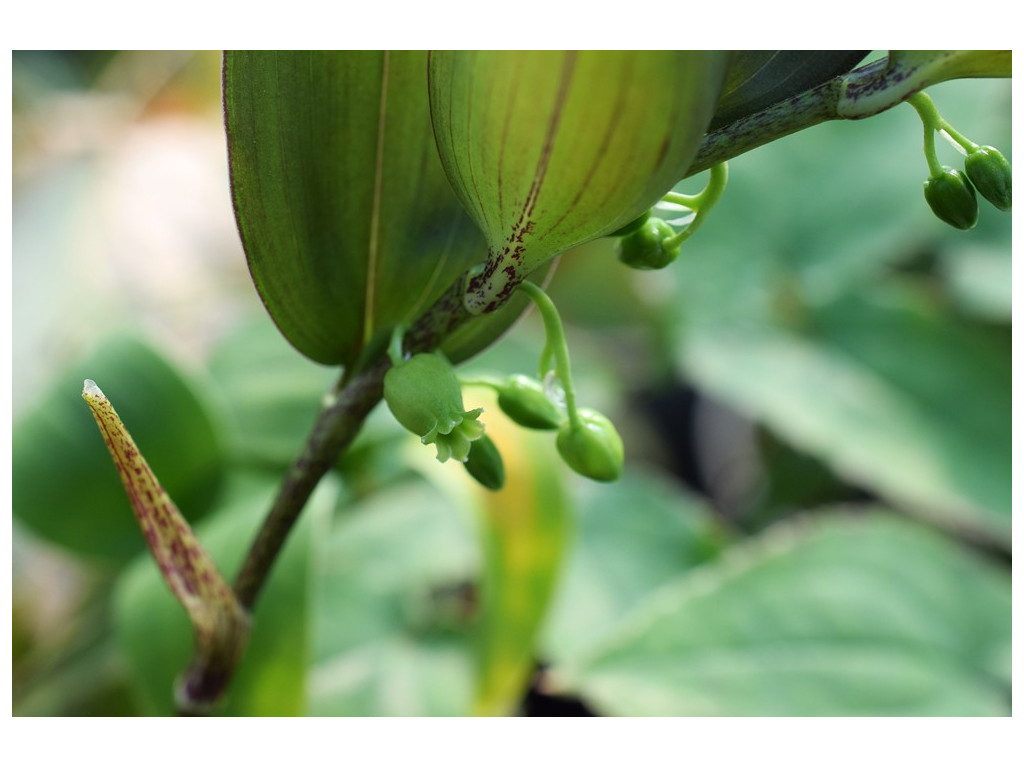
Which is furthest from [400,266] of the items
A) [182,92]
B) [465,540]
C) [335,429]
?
[182,92]

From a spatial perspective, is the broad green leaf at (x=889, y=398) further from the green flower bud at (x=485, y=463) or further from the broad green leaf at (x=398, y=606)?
the green flower bud at (x=485, y=463)

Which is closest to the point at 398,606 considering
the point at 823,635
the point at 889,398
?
the point at 823,635

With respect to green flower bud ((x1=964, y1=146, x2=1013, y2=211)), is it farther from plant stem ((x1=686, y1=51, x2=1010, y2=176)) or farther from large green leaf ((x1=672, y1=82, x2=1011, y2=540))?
large green leaf ((x1=672, y1=82, x2=1011, y2=540))

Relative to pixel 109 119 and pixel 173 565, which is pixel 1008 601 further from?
pixel 109 119

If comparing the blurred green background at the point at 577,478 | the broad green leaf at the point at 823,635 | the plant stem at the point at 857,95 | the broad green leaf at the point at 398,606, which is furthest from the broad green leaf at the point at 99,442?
the plant stem at the point at 857,95

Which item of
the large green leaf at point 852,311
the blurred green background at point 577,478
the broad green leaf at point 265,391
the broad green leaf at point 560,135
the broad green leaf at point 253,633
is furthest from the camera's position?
the large green leaf at point 852,311

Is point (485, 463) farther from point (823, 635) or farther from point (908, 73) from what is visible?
point (823, 635)
